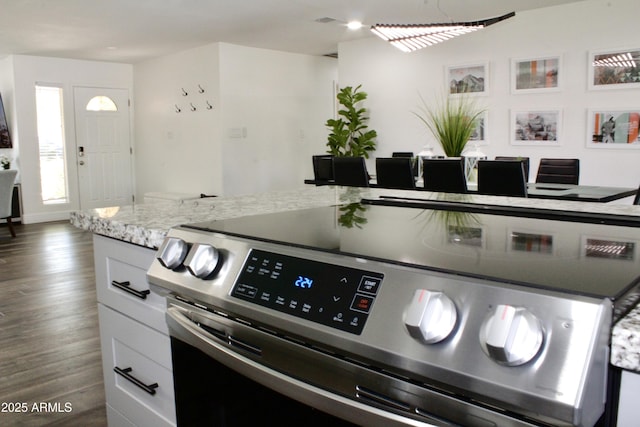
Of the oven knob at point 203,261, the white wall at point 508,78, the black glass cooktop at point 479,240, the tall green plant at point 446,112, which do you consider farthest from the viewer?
the tall green plant at point 446,112

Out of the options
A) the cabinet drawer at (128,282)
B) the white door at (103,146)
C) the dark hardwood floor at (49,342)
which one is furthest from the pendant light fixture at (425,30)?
the white door at (103,146)

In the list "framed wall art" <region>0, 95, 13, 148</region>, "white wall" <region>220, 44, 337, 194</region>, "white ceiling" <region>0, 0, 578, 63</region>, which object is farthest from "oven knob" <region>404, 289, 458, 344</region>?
"framed wall art" <region>0, 95, 13, 148</region>

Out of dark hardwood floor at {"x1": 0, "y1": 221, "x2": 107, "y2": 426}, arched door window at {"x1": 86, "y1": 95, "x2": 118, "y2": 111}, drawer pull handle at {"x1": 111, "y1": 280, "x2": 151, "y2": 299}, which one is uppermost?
arched door window at {"x1": 86, "y1": 95, "x2": 118, "y2": 111}

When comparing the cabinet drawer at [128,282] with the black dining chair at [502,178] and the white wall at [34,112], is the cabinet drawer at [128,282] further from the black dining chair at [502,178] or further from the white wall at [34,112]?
the white wall at [34,112]

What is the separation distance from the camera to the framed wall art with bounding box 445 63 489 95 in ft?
19.1

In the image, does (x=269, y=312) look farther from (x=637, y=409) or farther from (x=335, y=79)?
(x=335, y=79)

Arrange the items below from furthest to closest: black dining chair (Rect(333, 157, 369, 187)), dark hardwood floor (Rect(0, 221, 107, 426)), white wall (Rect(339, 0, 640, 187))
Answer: white wall (Rect(339, 0, 640, 187))
black dining chair (Rect(333, 157, 369, 187))
dark hardwood floor (Rect(0, 221, 107, 426))

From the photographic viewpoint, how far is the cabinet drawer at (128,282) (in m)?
1.33

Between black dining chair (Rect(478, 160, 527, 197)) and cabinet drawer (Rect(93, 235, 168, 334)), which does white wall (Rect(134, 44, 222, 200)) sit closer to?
black dining chair (Rect(478, 160, 527, 197))

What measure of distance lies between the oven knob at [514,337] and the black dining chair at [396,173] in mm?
3379

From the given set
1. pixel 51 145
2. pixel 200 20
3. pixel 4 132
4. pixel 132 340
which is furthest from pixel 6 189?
pixel 132 340

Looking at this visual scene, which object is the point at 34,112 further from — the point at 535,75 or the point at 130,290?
the point at 130,290

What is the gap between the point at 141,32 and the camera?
245 inches

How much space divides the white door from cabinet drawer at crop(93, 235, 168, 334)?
7.37 m
